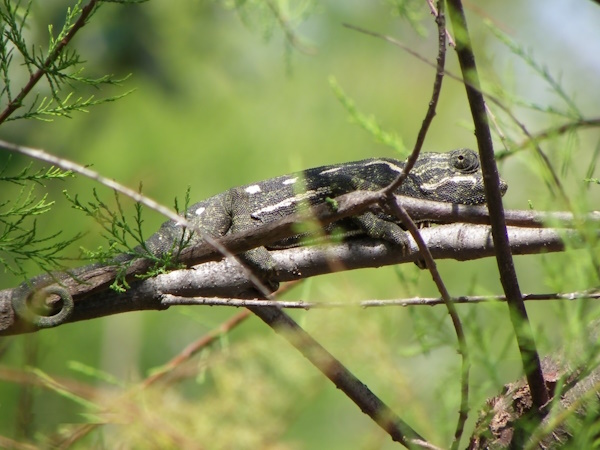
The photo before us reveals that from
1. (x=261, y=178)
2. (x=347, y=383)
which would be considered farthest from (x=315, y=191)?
(x=261, y=178)

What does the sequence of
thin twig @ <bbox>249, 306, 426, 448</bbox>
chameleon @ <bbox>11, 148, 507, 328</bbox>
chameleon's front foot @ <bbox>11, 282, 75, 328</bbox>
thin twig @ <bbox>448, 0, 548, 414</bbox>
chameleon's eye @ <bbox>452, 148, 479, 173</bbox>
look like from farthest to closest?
chameleon's eye @ <bbox>452, 148, 479, 173</bbox> < chameleon @ <bbox>11, 148, 507, 328</bbox> < chameleon's front foot @ <bbox>11, 282, 75, 328</bbox> < thin twig @ <bbox>249, 306, 426, 448</bbox> < thin twig @ <bbox>448, 0, 548, 414</bbox>

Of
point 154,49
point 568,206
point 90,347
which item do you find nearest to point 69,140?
point 154,49

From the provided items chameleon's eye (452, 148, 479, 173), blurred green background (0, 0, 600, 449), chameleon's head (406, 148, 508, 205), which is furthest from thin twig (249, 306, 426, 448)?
chameleon's eye (452, 148, 479, 173)

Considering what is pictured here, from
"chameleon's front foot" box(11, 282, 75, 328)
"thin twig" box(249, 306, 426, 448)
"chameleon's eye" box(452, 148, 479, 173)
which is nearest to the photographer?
"thin twig" box(249, 306, 426, 448)

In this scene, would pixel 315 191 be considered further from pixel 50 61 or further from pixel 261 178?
pixel 261 178

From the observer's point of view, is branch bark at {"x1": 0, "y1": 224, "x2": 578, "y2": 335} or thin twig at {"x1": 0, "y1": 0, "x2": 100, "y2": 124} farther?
branch bark at {"x1": 0, "y1": 224, "x2": 578, "y2": 335}

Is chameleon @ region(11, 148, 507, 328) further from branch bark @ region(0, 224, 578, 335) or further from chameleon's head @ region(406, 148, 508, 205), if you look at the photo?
branch bark @ region(0, 224, 578, 335)

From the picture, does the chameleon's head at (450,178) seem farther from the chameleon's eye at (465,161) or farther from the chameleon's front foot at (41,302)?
the chameleon's front foot at (41,302)

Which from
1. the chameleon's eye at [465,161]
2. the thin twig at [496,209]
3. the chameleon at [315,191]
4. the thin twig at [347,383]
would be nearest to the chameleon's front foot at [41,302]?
the chameleon at [315,191]
